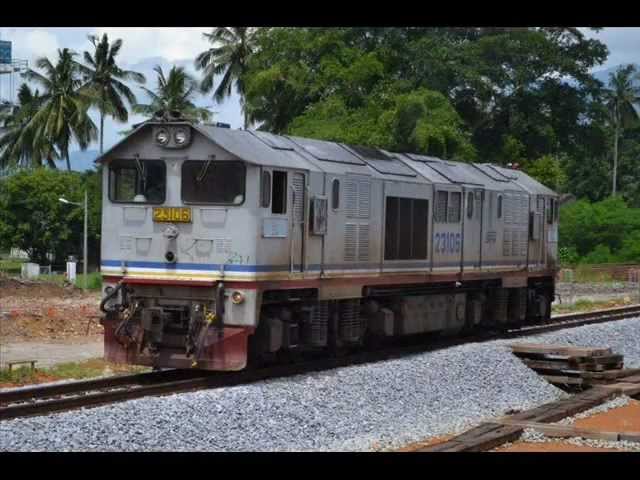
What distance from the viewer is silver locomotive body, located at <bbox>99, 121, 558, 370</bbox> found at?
1478 cm

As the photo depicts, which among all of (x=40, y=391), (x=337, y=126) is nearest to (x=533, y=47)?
(x=337, y=126)

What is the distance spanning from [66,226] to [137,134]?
48.7m

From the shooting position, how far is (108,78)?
71500mm

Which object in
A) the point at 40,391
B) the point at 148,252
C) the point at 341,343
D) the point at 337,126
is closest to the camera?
the point at 40,391

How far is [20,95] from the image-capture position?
72188mm

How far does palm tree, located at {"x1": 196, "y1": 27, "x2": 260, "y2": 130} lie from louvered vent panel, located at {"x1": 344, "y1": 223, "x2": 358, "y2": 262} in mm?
43125

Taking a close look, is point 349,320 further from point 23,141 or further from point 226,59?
point 23,141

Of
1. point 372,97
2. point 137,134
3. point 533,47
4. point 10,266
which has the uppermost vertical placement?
point 533,47

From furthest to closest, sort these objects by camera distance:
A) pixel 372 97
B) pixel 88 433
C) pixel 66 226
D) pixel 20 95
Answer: pixel 20 95 < pixel 66 226 < pixel 372 97 < pixel 88 433

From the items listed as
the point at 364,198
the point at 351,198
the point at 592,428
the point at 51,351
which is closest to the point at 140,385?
the point at 351,198

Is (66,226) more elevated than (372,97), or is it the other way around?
(372,97)

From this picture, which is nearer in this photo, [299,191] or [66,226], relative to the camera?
[299,191]

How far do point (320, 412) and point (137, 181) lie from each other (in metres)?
5.07

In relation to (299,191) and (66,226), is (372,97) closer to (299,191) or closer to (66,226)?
(299,191)
